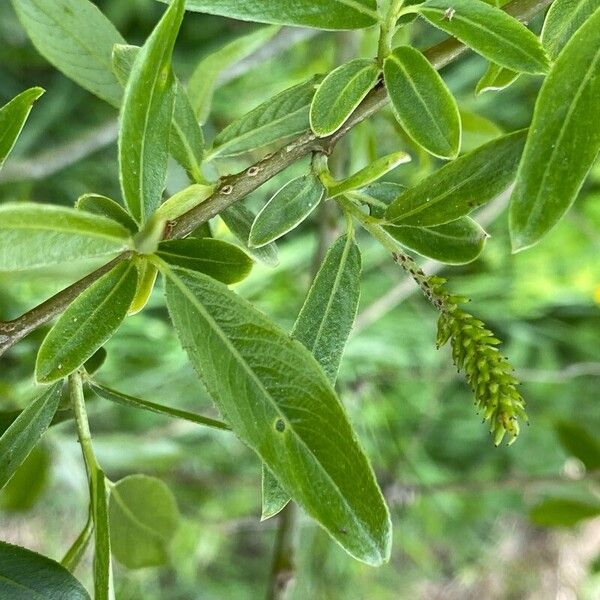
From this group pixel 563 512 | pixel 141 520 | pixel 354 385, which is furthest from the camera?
pixel 354 385

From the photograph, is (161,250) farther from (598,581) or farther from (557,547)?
(557,547)

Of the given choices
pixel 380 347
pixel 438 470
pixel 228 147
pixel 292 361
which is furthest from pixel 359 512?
pixel 438 470

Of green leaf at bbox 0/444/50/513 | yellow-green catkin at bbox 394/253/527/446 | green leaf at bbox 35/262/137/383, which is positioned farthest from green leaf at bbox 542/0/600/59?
green leaf at bbox 0/444/50/513

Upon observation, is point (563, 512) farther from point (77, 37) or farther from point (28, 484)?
point (77, 37)

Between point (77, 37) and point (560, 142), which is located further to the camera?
point (77, 37)

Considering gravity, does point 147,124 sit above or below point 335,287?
above

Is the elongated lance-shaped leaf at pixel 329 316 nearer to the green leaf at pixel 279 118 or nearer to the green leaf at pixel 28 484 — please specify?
the green leaf at pixel 279 118

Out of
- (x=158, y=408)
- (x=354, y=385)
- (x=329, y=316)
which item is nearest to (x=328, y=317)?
(x=329, y=316)

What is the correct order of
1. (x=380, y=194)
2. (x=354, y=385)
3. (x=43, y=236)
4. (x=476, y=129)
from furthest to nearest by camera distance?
(x=354, y=385) → (x=476, y=129) → (x=380, y=194) → (x=43, y=236)

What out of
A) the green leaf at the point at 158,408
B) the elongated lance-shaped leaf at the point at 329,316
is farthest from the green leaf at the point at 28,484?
the elongated lance-shaped leaf at the point at 329,316
